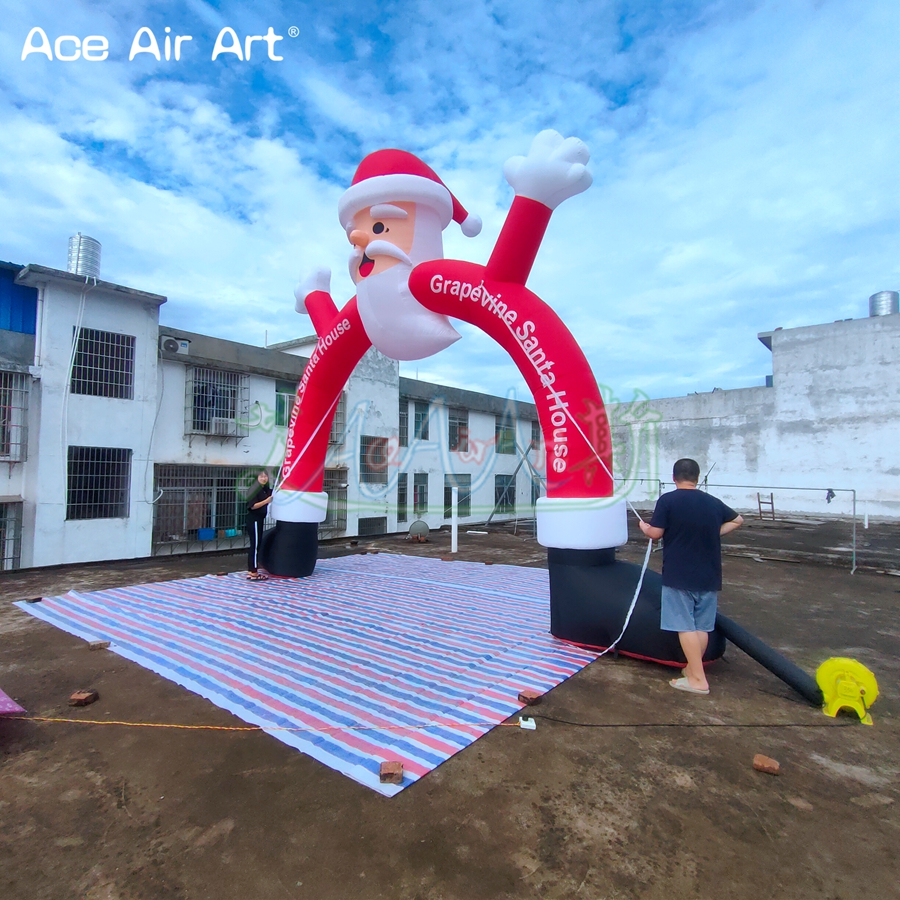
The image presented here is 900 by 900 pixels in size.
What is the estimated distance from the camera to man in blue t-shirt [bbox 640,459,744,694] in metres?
3.92

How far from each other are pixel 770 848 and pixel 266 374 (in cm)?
1290

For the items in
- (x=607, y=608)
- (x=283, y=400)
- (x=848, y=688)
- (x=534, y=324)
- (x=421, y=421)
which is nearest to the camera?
(x=848, y=688)

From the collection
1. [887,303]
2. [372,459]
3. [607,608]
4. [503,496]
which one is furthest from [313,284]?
[887,303]

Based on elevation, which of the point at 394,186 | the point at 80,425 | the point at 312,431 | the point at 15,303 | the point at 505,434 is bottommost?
the point at 312,431

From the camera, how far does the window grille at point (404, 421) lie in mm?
17391

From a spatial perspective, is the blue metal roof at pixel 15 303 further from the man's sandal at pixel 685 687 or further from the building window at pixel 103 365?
the man's sandal at pixel 685 687

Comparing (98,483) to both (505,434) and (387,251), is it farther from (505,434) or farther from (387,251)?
(505,434)

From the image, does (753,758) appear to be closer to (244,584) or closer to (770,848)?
(770,848)

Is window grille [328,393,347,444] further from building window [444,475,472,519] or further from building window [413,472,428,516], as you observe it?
building window [444,475,472,519]

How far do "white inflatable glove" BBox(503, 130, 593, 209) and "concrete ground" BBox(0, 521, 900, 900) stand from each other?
14.1 ft

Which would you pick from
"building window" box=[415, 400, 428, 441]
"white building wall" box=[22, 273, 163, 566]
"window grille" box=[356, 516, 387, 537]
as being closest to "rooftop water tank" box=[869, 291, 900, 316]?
"building window" box=[415, 400, 428, 441]

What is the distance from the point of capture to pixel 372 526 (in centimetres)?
1611

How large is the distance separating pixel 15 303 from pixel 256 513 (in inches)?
240

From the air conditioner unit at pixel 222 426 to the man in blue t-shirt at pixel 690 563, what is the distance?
1046cm
